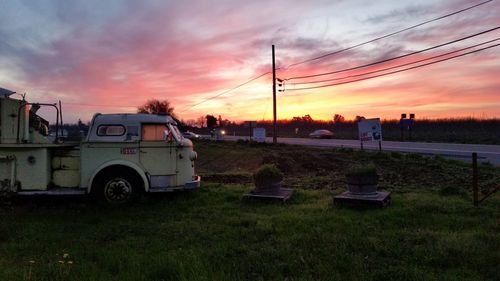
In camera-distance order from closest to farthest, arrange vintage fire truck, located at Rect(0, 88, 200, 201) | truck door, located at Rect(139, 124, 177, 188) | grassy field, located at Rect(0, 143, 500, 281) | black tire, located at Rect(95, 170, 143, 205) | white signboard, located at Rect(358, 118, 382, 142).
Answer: grassy field, located at Rect(0, 143, 500, 281), vintage fire truck, located at Rect(0, 88, 200, 201), black tire, located at Rect(95, 170, 143, 205), truck door, located at Rect(139, 124, 177, 188), white signboard, located at Rect(358, 118, 382, 142)

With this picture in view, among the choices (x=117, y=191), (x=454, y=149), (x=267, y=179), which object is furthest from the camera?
(x=454, y=149)

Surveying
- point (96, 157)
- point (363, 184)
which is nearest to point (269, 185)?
point (363, 184)

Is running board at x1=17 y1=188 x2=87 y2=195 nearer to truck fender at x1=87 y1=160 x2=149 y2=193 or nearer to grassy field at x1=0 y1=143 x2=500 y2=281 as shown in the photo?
truck fender at x1=87 y1=160 x2=149 y2=193

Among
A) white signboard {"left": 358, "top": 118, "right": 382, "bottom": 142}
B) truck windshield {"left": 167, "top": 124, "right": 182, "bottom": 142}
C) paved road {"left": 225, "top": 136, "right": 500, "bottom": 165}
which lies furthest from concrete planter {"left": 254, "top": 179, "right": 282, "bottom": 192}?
paved road {"left": 225, "top": 136, "right": 500, "bottom": 165}

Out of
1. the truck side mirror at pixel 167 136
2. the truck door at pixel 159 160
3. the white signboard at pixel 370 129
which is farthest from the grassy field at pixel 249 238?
the white signboard at pixel 370 129

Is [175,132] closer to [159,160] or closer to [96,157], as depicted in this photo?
[159,160]

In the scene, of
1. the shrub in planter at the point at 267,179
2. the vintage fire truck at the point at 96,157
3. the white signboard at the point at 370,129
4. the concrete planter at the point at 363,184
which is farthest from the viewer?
the white signboard at the point at 370,129

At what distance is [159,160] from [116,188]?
3.57ft

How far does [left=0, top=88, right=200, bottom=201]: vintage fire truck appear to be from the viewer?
9.00 metres

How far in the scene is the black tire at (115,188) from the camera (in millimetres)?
9250

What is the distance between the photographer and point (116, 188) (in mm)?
9289

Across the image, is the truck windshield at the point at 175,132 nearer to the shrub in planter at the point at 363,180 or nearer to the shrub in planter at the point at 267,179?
the shrub in planter at the point at 267,179

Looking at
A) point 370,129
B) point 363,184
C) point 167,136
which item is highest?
point 370,129

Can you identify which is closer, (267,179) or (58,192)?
(58,192)
